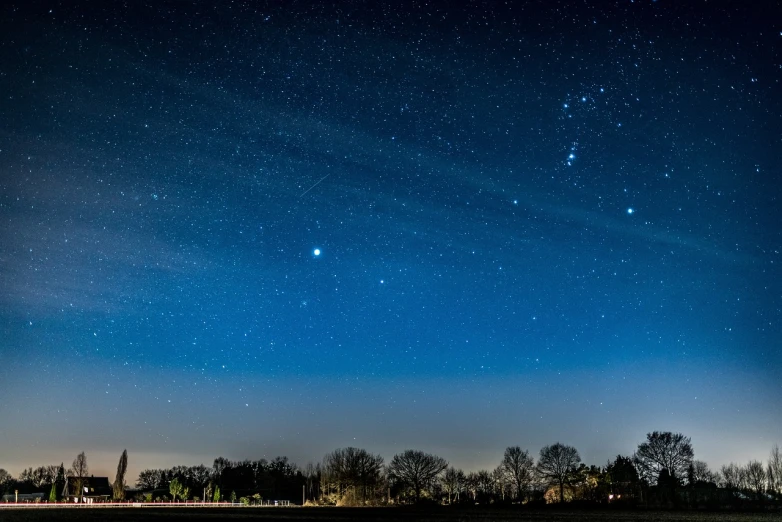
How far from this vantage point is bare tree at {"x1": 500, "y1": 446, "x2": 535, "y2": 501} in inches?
4811

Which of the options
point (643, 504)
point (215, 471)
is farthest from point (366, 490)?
point (215, 471)

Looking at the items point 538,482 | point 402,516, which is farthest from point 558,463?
point 402,516

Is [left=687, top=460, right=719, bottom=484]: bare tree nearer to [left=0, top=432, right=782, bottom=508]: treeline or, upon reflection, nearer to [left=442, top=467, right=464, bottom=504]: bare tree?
[left=0, top=432, right=782, bottom=508]: treeline

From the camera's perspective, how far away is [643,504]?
284ft

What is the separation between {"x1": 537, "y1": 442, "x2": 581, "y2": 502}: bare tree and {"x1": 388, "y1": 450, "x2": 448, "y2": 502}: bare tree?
20164mm

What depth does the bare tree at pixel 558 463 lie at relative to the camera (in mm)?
114375

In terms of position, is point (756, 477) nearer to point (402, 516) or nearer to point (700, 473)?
point (700, 473)

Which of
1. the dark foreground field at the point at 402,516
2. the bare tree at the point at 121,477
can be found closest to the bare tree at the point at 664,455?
the dark foreground field at the point at 402,516

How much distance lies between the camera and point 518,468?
124m

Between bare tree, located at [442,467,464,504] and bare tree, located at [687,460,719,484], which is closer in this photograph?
bare tree, located at [687,460,719,484]

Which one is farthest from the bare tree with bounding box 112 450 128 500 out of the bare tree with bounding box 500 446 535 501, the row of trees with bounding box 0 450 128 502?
the bare tree with bounding box 500 446 535 501

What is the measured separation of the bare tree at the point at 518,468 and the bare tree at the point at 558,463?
5358 millimetres

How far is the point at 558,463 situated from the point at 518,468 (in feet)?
34.8

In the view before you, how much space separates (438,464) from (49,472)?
408 ft
